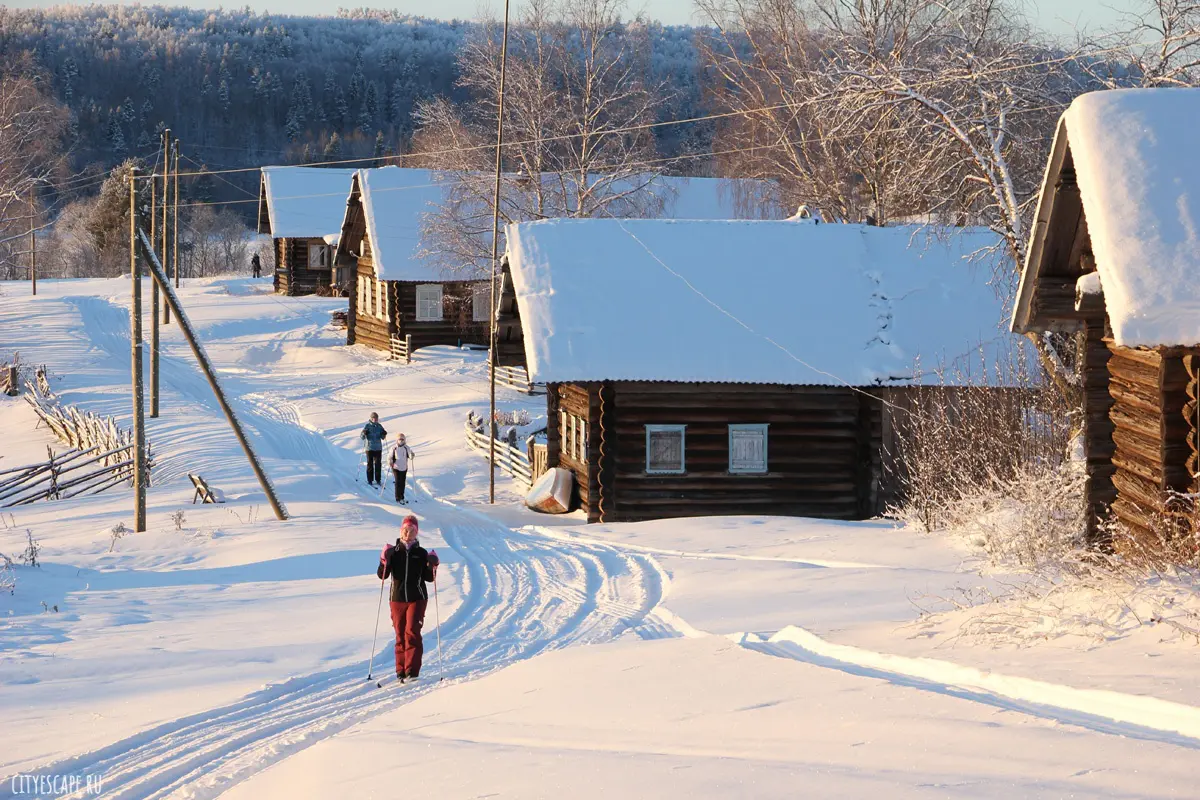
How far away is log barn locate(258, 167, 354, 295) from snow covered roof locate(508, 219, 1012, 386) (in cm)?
3419

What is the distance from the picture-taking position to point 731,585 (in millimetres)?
14781

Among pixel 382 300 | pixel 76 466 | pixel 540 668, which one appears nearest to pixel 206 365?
pixel 76 466

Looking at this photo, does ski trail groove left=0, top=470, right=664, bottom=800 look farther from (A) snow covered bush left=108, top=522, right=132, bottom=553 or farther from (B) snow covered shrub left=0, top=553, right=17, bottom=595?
(B) snow covered shrub left=0, top=553, right=17, bottom=595

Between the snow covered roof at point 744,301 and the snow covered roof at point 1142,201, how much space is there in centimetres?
1011

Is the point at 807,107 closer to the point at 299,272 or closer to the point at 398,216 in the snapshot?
the point at 398,216

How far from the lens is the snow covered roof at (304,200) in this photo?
5632 cm

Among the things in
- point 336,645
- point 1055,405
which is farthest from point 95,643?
point 1055,405

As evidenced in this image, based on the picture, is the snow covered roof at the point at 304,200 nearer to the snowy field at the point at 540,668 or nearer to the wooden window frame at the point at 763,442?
the snowy field at the point at 540,668

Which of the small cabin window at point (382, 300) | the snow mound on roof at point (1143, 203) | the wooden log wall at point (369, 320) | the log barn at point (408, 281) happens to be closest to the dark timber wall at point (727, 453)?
the snow mound on roof at point (1143, 203)

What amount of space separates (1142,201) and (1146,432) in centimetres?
220

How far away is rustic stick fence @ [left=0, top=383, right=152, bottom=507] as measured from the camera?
25.8 metres

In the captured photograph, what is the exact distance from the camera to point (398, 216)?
42.2 meters

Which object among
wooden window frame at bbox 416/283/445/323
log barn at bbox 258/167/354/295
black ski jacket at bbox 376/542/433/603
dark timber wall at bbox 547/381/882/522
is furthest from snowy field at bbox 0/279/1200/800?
log barn at bbox 258/167/354/295

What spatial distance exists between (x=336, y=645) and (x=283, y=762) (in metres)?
4.17
